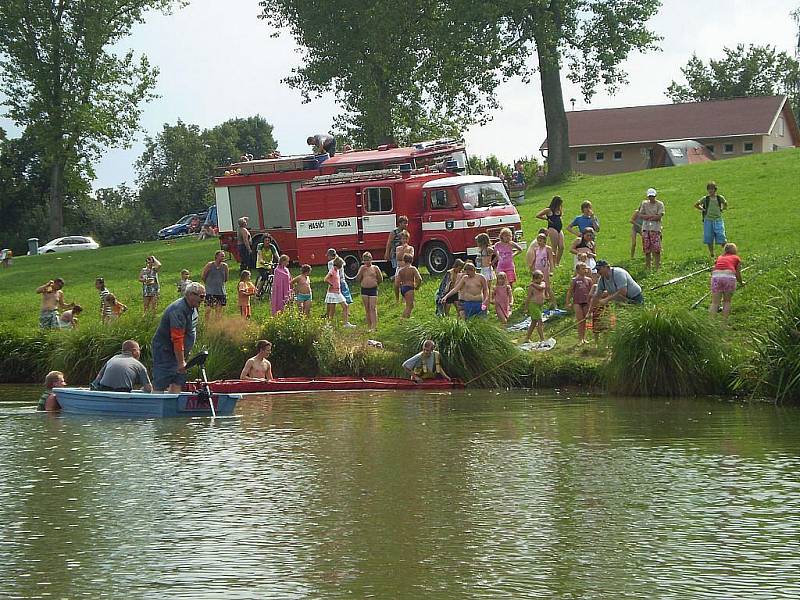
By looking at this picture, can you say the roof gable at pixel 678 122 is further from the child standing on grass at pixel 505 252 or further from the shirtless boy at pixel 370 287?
the shirtless boy at pixel 370 287

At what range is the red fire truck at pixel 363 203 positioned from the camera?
3109 cm

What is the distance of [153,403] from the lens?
20797mm

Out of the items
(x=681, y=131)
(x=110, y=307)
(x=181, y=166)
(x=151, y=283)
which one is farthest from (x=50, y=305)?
(x=181, y=166)

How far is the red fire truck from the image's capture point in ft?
102

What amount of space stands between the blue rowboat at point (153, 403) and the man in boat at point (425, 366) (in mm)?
3700

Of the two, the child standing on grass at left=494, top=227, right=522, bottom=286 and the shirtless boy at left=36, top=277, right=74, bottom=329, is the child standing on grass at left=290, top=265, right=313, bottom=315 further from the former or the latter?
the shirtless boy at left=36, top=277, right=74, bottom=329

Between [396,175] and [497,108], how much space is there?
67.7 ft

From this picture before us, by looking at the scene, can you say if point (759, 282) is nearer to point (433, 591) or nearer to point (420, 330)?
point (420, 330)

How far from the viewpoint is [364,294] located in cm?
2709

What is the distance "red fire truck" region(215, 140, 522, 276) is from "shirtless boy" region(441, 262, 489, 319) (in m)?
A: 5.81

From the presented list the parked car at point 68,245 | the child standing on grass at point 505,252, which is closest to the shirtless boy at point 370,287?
the child standing on grass at point 505,252

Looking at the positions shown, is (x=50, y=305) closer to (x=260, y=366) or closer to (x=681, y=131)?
(x=260, y=366)

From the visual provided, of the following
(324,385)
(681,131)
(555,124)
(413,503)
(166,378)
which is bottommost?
(413,503)

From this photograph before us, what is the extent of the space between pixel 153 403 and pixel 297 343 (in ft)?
17.2
